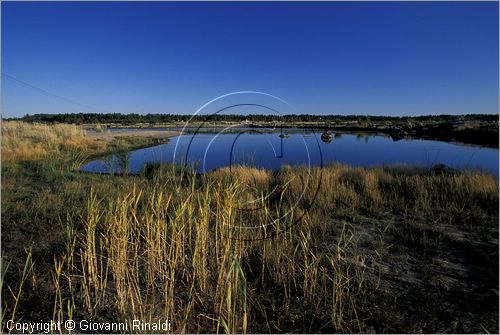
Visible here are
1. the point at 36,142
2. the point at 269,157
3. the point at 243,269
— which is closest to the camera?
the point at 243,269

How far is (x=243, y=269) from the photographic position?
310 cm

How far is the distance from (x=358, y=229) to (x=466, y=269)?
1417 mm

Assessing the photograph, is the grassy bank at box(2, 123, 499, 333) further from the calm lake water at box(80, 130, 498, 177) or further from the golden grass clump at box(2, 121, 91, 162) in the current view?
the golden grass clump at box(2, 121, 91, 162)

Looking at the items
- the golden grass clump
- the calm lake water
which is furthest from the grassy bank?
the golden grass clump

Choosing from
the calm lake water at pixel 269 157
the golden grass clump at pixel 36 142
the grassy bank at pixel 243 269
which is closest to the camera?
the grassy bank at pixel 243 269

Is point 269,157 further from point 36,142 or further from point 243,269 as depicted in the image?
point 36,142

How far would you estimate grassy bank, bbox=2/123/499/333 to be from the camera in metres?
2.39

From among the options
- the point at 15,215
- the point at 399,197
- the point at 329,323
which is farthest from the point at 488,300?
the point at 15,215

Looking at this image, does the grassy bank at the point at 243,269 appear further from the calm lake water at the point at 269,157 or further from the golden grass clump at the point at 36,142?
the golden grass clump at the point at 36,142

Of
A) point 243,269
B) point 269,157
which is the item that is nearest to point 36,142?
point 269,157

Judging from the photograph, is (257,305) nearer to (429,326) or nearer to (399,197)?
(429,326)

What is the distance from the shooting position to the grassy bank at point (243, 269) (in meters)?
2.39

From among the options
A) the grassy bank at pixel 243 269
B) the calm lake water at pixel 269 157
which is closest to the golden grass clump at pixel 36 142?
the calm lake water at pixel 269 157

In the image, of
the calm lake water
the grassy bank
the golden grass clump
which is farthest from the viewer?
the golden grass clump
